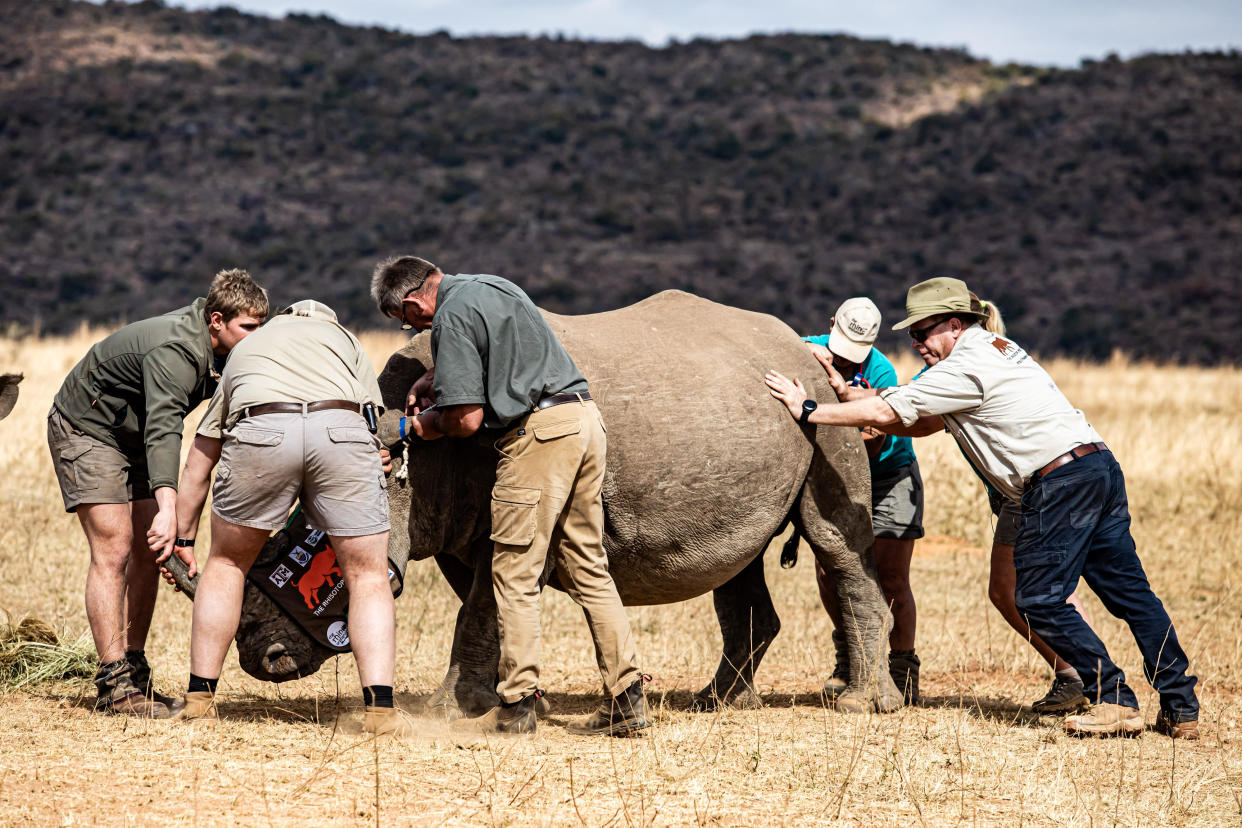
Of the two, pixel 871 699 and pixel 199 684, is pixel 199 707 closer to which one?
pixel 199 684

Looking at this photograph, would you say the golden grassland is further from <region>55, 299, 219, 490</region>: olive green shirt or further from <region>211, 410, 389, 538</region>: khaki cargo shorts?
<region>55, 299, 219, 490</region>: olive green shirt

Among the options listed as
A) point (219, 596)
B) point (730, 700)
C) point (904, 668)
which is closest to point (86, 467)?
point (219, 596)

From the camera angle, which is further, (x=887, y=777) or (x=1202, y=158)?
(x=1202, y=158)

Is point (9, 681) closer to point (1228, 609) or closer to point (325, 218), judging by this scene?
point (1228, 609)

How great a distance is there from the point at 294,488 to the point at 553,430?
4.06 ft

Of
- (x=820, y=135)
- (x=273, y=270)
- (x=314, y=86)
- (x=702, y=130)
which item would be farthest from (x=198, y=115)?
(x=820, y=135)

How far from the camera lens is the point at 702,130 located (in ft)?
183

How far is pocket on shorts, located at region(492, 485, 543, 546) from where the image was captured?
598 cm

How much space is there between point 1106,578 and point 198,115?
2023 inches

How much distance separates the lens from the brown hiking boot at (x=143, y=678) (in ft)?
21.3

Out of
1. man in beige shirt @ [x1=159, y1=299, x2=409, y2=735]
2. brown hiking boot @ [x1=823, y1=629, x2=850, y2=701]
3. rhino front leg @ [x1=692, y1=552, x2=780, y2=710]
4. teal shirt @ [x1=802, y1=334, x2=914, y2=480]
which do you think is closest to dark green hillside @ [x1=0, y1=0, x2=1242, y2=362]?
rhino front leg @ [x1=692, y1=552, x2=780, y2=710]

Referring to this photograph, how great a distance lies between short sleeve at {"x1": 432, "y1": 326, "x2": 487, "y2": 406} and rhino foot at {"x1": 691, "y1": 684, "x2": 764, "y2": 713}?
2.68 meters

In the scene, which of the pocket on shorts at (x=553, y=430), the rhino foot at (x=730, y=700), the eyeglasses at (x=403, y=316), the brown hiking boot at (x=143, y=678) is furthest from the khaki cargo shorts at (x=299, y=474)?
the rhino foot at (x=730, y=700)

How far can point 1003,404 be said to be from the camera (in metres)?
6.62
